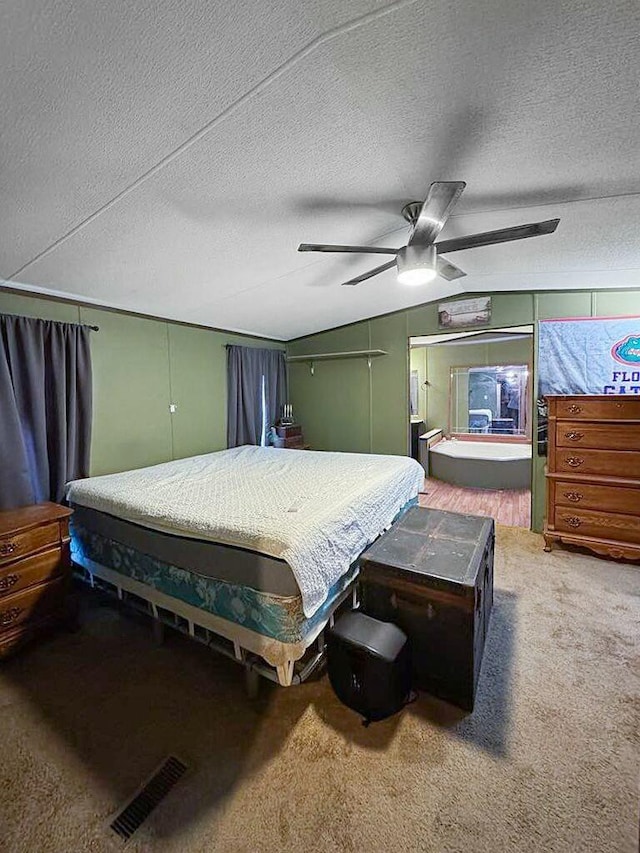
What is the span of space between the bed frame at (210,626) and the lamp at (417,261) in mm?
1821

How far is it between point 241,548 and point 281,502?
0.49 meters

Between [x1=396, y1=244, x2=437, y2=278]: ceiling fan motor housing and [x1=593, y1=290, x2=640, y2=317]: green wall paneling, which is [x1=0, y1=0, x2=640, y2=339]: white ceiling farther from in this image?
[x1=593, y1=290, x2=640, y2=317]: green wall paneling

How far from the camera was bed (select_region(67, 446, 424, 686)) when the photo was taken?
62.9 inches

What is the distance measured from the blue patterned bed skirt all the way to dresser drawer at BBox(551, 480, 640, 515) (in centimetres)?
215

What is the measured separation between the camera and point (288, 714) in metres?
1.61

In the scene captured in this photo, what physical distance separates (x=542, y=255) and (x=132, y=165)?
8.91 ft

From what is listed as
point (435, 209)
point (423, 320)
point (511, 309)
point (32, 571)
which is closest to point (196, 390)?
point (32, 571)

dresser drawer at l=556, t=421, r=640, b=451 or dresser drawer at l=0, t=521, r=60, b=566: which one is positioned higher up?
dresser drawer at l=556, t=421, r=640, b=451

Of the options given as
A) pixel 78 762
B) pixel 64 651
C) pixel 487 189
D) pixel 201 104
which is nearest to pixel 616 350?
pixel 487 189

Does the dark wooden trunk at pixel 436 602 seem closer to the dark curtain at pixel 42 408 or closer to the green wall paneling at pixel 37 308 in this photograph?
the dark curtain at pixel 42 408

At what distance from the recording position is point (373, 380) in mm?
4703

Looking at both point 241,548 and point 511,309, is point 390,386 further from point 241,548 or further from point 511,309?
point 241,548

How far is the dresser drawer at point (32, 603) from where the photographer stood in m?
1.95

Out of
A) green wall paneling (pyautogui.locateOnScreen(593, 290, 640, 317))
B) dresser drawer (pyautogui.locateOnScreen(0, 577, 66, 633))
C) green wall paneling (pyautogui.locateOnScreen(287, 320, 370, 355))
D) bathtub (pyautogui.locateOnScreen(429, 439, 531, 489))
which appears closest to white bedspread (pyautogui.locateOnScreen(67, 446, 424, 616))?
dresser drawer (pyautogui.locateOnScreen(0, 577, 66, 633))
